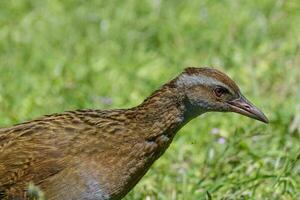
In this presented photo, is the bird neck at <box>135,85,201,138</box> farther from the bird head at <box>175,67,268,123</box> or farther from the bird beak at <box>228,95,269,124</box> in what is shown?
the bird beak at <box>228,95,269,124</box>

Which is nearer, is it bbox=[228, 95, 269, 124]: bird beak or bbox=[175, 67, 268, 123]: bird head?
bbox=[175, 67, 268, 123]: bird head

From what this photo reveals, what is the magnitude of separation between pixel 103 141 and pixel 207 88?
29.7 inches

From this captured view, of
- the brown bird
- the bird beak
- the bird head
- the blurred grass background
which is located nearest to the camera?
the brown bird

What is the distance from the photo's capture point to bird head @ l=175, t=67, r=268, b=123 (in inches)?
286

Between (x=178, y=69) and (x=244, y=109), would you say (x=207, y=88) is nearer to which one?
(x=244, y=109)

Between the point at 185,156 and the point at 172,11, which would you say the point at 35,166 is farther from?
the point at 172,11

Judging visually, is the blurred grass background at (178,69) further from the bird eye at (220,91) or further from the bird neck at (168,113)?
the bird eye at (220,91)

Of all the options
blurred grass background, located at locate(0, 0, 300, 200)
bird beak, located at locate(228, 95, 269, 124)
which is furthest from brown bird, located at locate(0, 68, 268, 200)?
blurred grass background, located at locate(0, 0, 300, 200)

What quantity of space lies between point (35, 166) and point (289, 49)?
4.46m

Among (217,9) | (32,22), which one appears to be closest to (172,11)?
(217,9)

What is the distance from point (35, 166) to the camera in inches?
277

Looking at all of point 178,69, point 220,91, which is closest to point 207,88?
point 220,91

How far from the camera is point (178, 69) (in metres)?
10.7

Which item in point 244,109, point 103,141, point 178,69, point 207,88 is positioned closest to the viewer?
point 103,141
